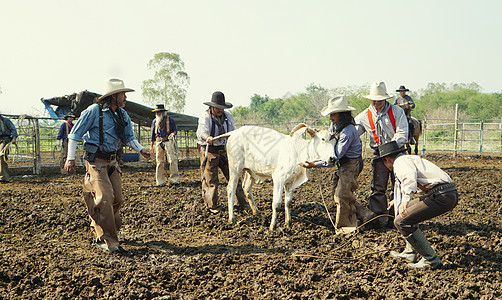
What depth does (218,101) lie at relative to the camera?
7086 mm

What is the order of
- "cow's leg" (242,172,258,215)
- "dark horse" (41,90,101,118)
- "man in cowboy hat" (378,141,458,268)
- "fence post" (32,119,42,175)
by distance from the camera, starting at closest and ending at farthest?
"man in cowboy hat" (378,141,458,268) → "cow's leg" (242,172,258,215) → "dark horse" (41,90,101,118) → "fence post" (32,119,42,175)

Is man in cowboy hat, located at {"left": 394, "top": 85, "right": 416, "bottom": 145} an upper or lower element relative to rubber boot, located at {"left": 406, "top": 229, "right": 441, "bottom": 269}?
upper

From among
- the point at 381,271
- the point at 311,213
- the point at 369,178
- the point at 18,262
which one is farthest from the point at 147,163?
the point at 381,271

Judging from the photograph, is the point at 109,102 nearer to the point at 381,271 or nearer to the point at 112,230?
the point at 112,230

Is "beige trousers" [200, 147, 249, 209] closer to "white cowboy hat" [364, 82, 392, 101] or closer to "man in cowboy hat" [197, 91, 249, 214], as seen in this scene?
"man in cowboy hat" [197, 91, 249, 214]

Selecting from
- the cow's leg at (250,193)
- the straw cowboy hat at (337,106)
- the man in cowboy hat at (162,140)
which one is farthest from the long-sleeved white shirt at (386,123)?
the man in cowboy hat at (162,140)

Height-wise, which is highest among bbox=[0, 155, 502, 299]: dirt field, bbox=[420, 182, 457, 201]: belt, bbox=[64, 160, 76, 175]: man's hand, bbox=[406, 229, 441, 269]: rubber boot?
bbox=[64, 160, 76, 175]: man's hand

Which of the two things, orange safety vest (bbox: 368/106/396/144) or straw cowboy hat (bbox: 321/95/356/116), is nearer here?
straw cowboy hat (bbox: 321/95/356/116)

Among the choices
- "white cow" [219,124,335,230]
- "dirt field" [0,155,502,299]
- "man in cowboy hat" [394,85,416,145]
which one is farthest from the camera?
"man in cowboy hat" [394,85,416,145]

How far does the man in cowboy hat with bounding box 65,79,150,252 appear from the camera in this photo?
5.13m

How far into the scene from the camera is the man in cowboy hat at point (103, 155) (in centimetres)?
513

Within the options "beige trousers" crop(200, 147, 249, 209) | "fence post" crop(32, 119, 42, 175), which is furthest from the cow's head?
"fence post" crop(32, 119, 42, 175)

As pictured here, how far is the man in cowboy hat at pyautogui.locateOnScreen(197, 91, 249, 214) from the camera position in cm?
709

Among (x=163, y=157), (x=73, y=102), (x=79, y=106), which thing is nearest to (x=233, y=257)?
(x=163, y=157)
